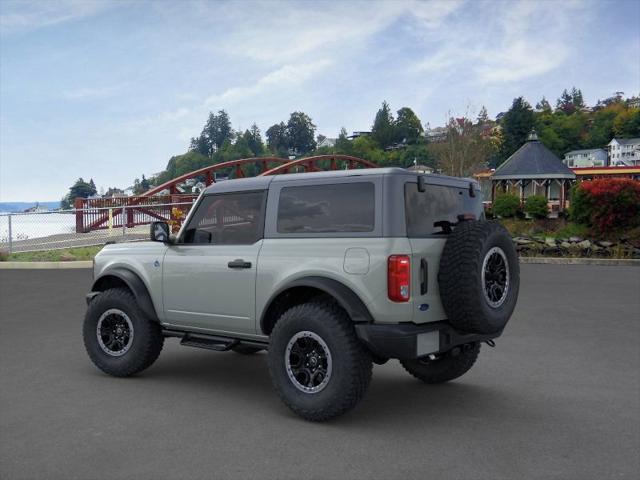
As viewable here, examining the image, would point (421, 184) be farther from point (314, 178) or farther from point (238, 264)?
point (238, 264)

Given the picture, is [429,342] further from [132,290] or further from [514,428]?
[132,290]

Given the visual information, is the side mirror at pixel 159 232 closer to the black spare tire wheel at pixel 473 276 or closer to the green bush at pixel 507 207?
the black spare tire wheel at pixel 473 276

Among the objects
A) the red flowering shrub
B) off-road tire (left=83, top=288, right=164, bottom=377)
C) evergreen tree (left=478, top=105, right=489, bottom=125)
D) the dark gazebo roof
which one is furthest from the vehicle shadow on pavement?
evergreen tree (left=478, top=105, right=489, bottom=125)

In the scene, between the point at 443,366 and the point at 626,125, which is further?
the point at 626,125

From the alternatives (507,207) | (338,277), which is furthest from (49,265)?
(507,207)

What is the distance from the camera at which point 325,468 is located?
4.16 meters

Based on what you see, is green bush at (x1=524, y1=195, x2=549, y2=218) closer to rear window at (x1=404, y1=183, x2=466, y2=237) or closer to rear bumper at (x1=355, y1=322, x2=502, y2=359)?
rear window at (x1=404, y1=183, x2=466, y2=237)

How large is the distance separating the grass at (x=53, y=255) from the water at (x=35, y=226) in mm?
Answer: 1063

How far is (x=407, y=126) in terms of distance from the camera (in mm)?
172125

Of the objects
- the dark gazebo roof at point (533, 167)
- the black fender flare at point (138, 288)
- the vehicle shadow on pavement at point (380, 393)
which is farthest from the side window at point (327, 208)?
the dark gazebo roof at point (533, 167)

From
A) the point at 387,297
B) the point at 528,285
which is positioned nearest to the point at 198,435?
the point at 387,297

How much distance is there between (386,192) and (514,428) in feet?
6.89

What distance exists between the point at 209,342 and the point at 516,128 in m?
108

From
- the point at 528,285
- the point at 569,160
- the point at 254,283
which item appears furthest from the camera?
the point at 569,160
